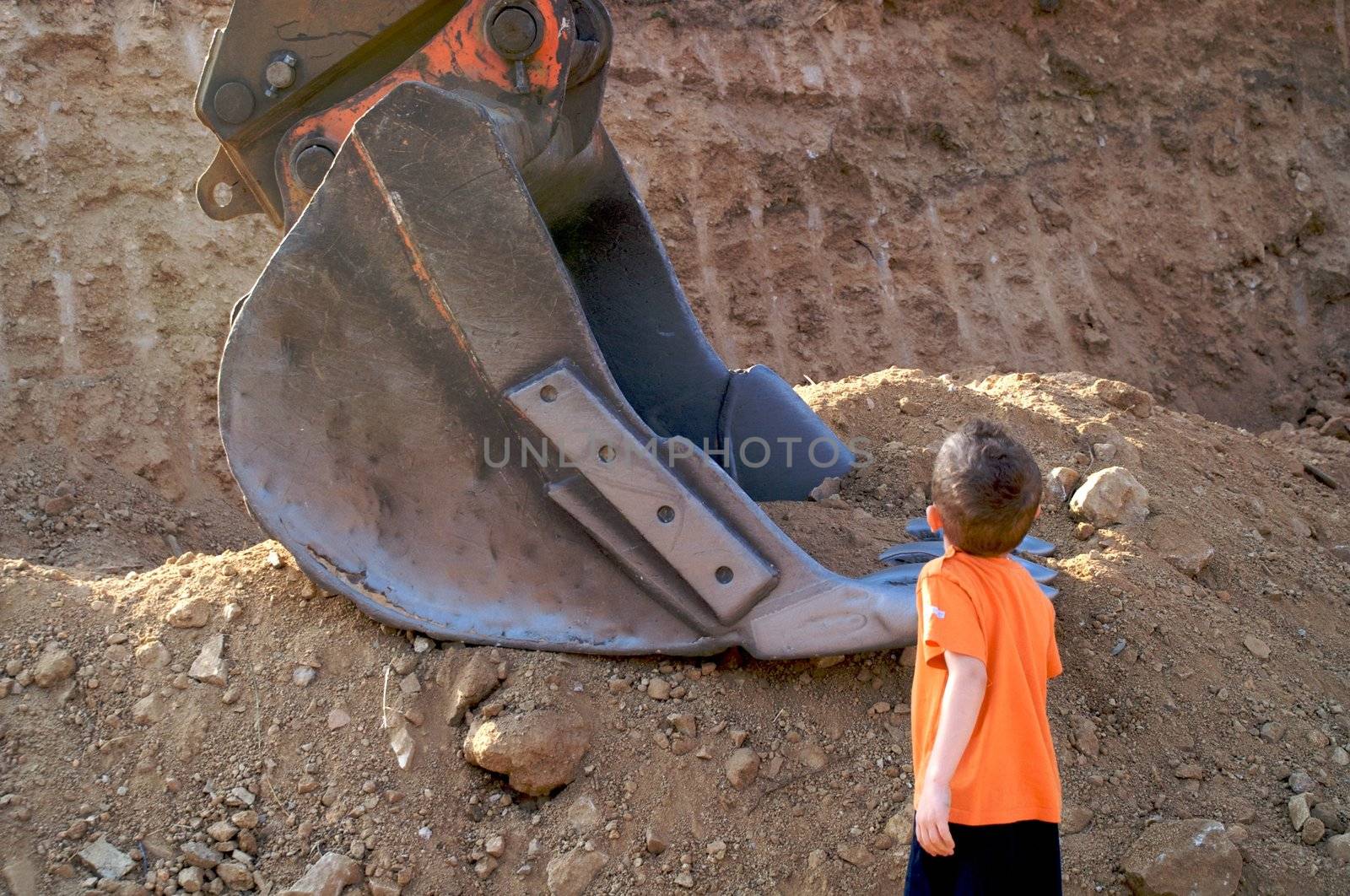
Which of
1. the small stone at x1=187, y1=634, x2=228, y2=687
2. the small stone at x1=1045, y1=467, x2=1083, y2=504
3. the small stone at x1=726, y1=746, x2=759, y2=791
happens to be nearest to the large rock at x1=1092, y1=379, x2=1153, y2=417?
the small stone at x1=1045, y1=467, x2=1083, y2=504

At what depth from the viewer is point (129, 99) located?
5.50 metres

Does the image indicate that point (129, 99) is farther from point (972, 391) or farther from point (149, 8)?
point (972, 391)

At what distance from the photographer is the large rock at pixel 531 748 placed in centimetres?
247

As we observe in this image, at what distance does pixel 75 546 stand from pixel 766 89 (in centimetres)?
405

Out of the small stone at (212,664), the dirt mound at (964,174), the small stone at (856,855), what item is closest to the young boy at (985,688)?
the small stone at (856,855)

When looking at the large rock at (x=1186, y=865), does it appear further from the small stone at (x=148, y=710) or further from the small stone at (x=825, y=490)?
the small stone at (x=148, y=710)

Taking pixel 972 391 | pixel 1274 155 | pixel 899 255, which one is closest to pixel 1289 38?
pixel 1274 155

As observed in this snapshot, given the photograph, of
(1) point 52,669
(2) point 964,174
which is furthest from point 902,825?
(2) point 964,174

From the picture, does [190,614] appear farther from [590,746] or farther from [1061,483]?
[1061,483]

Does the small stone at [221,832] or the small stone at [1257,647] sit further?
the small stone at [1257,647]

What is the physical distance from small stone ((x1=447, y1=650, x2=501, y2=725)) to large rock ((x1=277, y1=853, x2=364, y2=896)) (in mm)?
330

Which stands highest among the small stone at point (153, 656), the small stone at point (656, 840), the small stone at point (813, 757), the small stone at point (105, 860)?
the small stone at point (813, 757)

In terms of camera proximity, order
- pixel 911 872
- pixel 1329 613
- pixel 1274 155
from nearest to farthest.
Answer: pixel 911 872 < pixel 1329 613 < pixel 1274 155

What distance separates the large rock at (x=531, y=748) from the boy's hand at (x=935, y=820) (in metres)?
0.81
